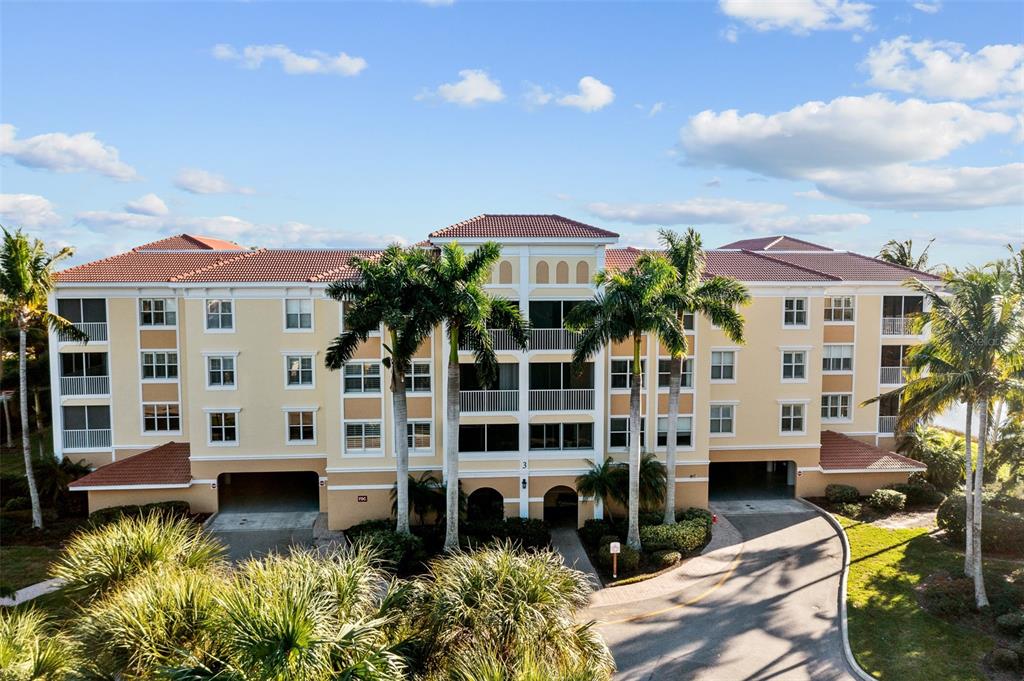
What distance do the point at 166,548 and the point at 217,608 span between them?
3726 millimetres

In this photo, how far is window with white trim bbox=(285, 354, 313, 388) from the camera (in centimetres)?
3108

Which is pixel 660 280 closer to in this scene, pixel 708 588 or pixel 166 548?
pixel 708 588

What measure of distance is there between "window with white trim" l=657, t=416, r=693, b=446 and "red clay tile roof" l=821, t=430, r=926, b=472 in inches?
285

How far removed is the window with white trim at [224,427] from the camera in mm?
30797

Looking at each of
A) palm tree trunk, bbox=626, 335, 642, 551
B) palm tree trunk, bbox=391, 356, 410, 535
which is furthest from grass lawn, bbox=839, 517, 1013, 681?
palm tree trunk, bbox=391, 356, 410, 535

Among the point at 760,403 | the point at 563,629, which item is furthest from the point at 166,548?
the point at 760,403

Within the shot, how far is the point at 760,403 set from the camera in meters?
32.6

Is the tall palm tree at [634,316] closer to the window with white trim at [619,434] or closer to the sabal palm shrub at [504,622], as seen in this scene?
the window with white trim at [619,434]

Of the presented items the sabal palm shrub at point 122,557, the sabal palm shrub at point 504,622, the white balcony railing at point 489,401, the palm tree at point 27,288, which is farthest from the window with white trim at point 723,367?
the palm tree at point 27,288

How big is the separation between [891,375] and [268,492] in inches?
1295

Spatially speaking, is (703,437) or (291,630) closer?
(291,630)

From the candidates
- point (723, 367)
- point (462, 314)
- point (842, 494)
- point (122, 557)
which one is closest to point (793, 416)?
point (842, 494)

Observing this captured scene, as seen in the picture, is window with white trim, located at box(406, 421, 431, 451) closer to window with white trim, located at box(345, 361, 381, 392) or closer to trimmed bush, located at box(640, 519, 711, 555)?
window with white trim, located at box(345, 361, 381, 392)

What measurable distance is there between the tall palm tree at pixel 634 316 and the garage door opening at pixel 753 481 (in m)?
10.1
